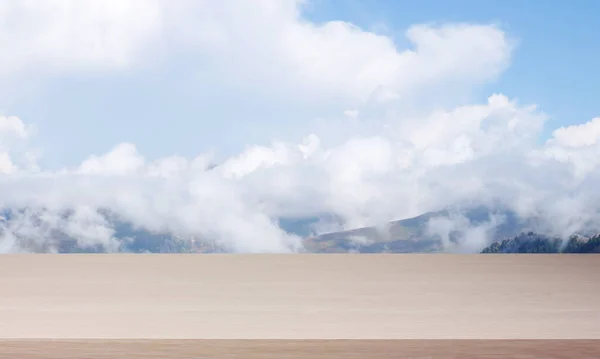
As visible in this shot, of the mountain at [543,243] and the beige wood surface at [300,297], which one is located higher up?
the mountain at [543,243]

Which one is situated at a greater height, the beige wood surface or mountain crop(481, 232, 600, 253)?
mountain crop(481, 232, 600, 253)

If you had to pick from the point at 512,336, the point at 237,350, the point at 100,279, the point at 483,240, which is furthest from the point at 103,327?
the point at 483,240

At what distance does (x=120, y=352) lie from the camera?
142 centimetres

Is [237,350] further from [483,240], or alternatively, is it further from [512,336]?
[483,240]

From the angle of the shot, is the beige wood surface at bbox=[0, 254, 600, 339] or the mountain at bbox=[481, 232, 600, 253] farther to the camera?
the mountain at bbox=[481, 232, 600, 253]

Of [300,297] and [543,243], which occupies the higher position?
[543,243]

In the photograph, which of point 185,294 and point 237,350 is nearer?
point 237,350

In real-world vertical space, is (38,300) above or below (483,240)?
below

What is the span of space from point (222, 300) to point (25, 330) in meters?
0.57

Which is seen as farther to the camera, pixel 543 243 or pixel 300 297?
pixel 543 243

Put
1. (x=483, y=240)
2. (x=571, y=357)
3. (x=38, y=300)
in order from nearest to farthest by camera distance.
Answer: (x=571, y=357), (x=38, y=300), (x=483, y=240)

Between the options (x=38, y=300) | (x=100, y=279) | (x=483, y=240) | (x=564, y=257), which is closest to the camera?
(x=38, y=300)

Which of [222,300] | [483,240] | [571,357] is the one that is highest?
[483,240]

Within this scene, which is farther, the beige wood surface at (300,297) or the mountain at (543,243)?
the mountain at (543,243)
